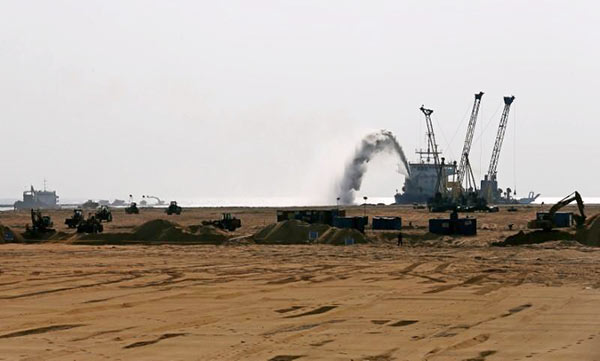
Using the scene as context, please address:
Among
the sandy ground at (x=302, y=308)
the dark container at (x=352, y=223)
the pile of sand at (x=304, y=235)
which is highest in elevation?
the dark container at (x=352, y=223)

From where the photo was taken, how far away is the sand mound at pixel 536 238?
58.4m

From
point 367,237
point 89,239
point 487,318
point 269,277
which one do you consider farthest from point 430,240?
point 487,318

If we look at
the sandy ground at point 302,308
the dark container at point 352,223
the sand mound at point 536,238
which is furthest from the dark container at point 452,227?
the sandy ground at point 302,308

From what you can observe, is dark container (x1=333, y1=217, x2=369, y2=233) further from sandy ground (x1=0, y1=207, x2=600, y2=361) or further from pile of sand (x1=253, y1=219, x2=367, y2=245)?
sandy ground (x1=0, y1=207, x2=600, y2=361)

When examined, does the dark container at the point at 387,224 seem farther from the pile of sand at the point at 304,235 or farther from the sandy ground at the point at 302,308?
the sandy ground at the point at 302,308

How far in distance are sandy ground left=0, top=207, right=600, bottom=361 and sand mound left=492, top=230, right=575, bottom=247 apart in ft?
40.7

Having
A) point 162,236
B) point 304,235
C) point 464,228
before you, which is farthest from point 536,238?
point 162,236

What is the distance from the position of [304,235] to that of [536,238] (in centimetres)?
1621

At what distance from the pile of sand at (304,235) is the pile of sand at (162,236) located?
367 cm

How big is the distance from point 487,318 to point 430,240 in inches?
1609

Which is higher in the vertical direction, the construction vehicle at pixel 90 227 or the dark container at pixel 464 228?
the construction vehicle at pixel 90 227

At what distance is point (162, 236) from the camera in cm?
6538

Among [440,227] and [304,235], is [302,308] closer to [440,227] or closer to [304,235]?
[304,235]

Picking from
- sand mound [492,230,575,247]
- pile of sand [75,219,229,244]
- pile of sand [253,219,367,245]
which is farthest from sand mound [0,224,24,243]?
sand mound [492,230,575,247]
